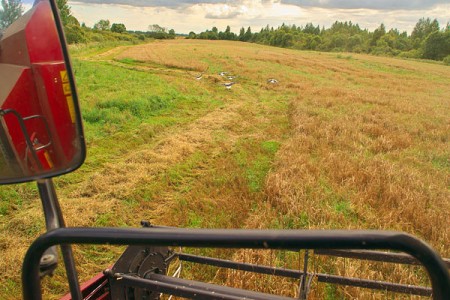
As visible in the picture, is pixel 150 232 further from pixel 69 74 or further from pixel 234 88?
pixel 234 88

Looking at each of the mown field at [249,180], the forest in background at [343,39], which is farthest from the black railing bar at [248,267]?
the forest in background at [343,39]

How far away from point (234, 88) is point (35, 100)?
1671 centimetres

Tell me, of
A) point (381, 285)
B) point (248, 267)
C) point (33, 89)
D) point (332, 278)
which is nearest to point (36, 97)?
point (33, 89)

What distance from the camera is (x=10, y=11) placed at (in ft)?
3.76

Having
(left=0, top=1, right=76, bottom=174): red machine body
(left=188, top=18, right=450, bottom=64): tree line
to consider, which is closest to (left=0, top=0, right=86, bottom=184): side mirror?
(left=0, top=1, right=76, bottom=174): red machine body

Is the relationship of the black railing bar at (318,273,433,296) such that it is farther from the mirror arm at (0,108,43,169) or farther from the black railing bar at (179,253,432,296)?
the mirror arm at (0,108,43,169)

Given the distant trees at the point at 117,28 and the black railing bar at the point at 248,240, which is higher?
the distant trees at the point at 117,28

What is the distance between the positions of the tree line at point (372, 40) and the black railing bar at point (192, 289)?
73.2 meters

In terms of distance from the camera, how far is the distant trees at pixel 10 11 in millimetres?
1135

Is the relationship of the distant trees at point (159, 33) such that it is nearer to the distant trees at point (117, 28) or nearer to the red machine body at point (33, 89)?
the distant trees at point (117, 28)

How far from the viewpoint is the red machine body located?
3.71 feet

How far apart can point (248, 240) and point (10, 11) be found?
→ 3.46 feet

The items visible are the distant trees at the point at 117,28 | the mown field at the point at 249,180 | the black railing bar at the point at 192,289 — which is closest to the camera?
the black railing bar at the point at 192,289

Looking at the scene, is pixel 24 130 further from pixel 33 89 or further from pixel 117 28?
pixel 117 28
